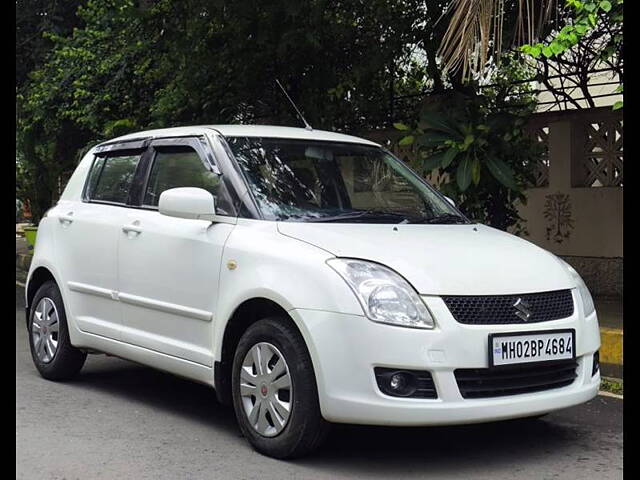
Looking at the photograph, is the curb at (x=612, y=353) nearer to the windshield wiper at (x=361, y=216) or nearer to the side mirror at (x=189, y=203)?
the windshield wiper at (x=361, y=216)

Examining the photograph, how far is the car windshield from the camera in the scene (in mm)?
5270

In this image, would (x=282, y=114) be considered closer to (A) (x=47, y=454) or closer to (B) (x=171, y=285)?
(B) (x=171, y=285)

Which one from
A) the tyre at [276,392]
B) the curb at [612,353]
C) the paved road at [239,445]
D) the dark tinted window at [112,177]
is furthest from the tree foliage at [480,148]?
the tyre at [276,392]

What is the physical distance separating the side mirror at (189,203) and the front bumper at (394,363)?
1076mm

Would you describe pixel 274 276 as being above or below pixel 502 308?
above

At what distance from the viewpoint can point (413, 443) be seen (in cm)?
504

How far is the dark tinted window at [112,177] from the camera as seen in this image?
6.29 m

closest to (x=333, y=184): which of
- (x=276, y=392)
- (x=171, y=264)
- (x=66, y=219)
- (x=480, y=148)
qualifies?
(x=171, y=264)

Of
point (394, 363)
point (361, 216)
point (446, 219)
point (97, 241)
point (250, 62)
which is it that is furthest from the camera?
point (250, 62)

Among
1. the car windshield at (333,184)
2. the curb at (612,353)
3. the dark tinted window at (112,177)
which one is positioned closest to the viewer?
the car windshield at (333,184)

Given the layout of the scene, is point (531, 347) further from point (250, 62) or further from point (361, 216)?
point (250, 62)

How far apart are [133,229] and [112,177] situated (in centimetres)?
79

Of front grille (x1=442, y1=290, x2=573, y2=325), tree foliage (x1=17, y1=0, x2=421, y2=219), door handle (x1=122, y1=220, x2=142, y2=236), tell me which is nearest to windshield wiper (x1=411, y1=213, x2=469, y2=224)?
front grille (x1=442, y1=290, x2=573, y2=325)

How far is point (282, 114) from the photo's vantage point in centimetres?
1078
